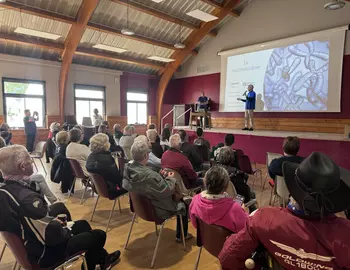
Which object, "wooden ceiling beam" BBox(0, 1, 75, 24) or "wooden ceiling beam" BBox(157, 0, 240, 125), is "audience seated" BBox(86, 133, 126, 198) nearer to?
"wooden ceiling beam" BBox(0, 1, 75, 24)

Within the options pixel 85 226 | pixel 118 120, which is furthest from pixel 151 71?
pixel 85 226

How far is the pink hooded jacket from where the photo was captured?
1.60m

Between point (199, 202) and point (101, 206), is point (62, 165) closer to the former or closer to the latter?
point (101, 206)

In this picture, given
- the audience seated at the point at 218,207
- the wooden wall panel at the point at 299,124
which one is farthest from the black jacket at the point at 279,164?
the wooden wall panel at the point at 299,124

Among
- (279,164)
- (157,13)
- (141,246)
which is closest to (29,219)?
(141,246)

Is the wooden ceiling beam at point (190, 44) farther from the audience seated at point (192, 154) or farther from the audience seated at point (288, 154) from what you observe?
the audience seated at point (288, 154)

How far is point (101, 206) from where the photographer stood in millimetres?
3711

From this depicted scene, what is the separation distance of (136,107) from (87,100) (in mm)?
2560

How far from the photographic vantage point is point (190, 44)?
10.4 m

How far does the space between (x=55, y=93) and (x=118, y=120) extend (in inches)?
111

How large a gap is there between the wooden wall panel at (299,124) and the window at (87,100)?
5728mm

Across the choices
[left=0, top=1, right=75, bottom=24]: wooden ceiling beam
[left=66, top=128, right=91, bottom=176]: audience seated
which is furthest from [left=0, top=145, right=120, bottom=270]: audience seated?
[left=0, top=1, right=75, bottom=24]: wooden ceiling beam

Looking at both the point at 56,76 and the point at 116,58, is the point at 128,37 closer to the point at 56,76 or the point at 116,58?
the point at 116,58

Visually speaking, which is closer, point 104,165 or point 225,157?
point 225,157
